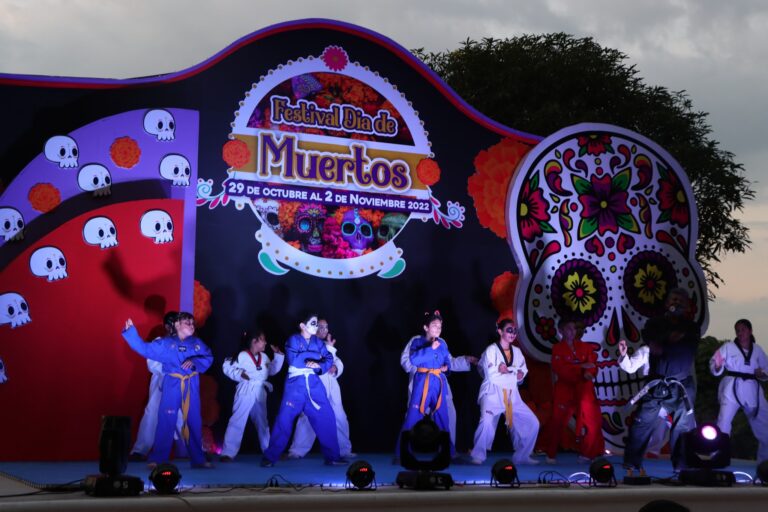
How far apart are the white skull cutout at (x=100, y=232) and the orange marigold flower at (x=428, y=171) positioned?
3392 mm

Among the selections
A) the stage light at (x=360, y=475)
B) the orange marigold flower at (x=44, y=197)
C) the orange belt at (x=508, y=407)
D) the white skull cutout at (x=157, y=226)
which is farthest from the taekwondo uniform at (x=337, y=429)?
the orange marigold flower at (x=44, y=197)

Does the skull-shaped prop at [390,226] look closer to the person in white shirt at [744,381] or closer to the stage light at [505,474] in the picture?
the person in white shirt at [744,381]

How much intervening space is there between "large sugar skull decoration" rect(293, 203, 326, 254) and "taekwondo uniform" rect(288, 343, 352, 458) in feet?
3.69

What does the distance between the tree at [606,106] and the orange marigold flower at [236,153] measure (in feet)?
32.1

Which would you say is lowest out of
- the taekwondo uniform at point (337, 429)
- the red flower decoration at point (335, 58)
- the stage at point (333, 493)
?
the stage at point (333, 493)

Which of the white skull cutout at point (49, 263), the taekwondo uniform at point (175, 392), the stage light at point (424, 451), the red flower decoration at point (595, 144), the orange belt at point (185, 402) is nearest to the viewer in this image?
the stage light at point (424, 451)

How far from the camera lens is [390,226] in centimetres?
1177

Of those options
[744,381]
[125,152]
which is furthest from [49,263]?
[744,381]

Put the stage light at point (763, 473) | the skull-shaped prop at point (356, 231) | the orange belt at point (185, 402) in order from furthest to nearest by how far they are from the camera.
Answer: the skull-shaped prop at point (356, 231) < the orange belt at point (185, 402) < the stage light at point (763, 473)

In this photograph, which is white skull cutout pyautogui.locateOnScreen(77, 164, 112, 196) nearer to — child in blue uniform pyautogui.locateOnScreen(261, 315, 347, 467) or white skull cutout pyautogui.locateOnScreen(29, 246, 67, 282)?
white skull cutout pyautogui.locateOnScreen(29, 246, 67, 282)

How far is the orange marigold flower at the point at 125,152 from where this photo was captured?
35.2ft

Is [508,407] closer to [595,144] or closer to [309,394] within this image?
[309,394]

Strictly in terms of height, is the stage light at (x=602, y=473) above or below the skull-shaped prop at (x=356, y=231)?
below

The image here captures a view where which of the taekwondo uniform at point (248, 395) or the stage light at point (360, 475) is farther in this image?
the taekwondo uniform at point (248, 395)
